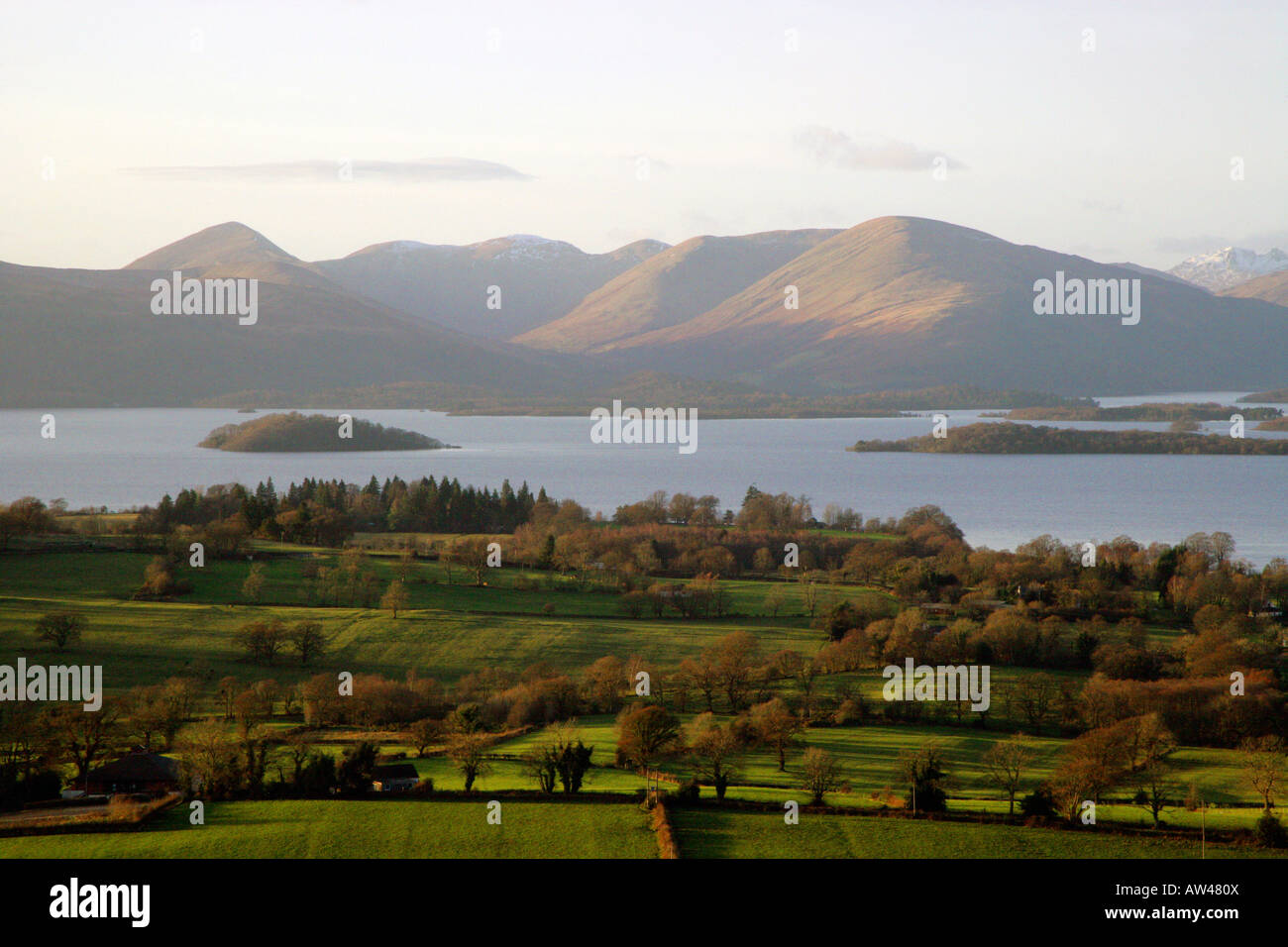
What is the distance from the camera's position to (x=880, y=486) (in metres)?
101

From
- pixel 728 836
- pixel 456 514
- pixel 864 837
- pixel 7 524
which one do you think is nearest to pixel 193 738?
pixel 728 836

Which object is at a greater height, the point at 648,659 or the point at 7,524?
the point at 7,524

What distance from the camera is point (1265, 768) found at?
21.6 metres

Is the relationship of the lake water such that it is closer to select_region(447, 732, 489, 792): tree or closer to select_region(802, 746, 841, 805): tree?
select_region(802, 746, 841, 805): tree

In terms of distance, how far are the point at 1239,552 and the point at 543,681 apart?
5308cm

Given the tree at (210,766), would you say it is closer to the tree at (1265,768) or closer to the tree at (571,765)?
the tree at (571,765)

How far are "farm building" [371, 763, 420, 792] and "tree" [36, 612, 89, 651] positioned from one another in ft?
59.2

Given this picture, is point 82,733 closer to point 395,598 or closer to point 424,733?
point 424,733

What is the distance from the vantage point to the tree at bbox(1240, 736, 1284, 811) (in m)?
21.1

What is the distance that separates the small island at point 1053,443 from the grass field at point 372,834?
11999 cm

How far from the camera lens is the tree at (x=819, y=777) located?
21.0m

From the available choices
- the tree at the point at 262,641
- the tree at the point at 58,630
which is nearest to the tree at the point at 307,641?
the tree at the point at 262,641

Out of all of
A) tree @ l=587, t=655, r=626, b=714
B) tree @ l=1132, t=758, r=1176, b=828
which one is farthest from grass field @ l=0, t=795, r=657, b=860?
tree @ l=587, t=655, r=626, b=714
